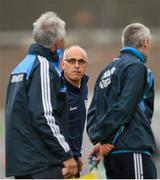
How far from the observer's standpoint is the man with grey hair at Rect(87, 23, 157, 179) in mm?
6434

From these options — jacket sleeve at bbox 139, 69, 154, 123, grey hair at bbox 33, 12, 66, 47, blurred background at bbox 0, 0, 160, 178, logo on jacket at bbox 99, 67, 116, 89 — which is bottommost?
jacket sleeve at bbox 139, 69, 154, 123

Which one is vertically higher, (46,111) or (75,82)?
(75,82)

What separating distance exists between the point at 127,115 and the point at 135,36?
→ 2.26 feet

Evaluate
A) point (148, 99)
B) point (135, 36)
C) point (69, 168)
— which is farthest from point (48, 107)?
point (135, 36)

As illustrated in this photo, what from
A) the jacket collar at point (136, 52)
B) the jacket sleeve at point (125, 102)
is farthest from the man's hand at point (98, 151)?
the jacket collar at point (136, 52)

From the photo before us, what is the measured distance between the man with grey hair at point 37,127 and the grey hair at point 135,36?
0.84 metres

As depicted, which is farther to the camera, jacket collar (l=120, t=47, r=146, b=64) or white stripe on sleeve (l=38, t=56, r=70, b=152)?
jacket collar (l=120, t=47, r=146, b=64)

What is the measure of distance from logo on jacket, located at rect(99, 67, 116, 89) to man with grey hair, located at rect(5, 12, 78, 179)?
1.84ft

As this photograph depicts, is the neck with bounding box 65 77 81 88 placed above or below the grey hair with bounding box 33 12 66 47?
below

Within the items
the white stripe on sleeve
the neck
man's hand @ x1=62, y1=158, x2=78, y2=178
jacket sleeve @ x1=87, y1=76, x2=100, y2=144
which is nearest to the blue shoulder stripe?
the white stripe on sleeve

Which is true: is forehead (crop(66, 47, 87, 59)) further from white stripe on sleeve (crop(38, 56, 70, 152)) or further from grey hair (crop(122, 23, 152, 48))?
white stripe on sleeve (crop(38, 56, 70, 152))

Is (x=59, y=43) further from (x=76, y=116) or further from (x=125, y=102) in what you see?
(x=76, y=116)

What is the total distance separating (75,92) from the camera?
7.17 metres

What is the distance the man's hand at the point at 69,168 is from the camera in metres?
6.05
